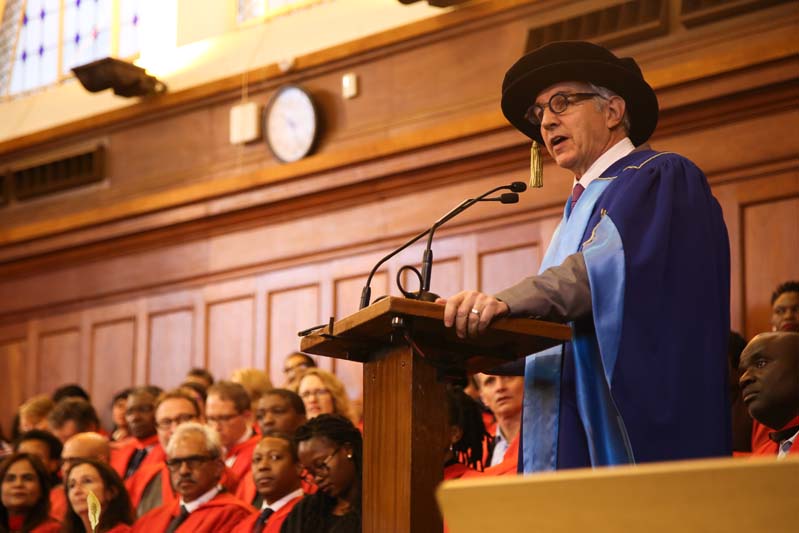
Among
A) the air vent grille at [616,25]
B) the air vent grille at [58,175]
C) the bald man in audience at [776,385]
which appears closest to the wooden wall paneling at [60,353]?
the air vent grille at [58,175]

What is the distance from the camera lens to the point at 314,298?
7.87m

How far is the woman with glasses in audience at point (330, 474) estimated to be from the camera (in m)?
4.32

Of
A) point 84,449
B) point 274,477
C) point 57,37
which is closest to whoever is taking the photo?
point 274,477

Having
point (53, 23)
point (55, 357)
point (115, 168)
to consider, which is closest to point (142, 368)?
point (55, 357)

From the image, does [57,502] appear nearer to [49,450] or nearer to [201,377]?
[49,450]

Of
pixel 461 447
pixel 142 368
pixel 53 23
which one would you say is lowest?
Answer: pixel 461 447

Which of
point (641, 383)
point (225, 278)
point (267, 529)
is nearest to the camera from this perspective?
point (641, 383)

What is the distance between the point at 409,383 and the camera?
7.80ft

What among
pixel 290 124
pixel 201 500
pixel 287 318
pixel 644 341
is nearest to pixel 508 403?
pixel 201 500

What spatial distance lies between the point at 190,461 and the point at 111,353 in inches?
152

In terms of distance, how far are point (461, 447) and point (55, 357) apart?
5262mm

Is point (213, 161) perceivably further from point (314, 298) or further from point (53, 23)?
point (53, 23)

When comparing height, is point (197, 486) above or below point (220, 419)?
below

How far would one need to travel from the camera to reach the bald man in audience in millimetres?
3656
